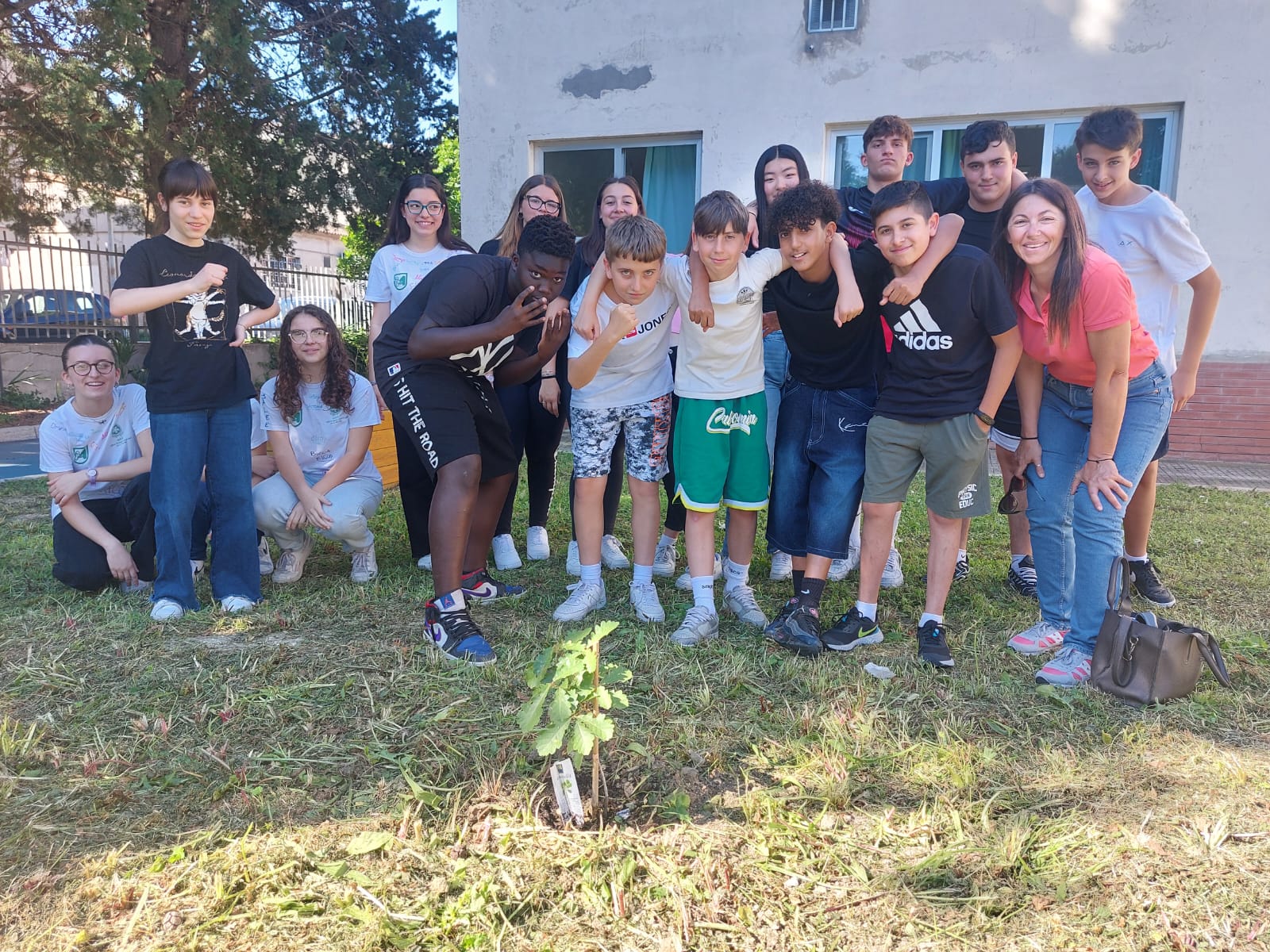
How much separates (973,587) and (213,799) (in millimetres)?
3279

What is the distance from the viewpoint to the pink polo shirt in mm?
2857

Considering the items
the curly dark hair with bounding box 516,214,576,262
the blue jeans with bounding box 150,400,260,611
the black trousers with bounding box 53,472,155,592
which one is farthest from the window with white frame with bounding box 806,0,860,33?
the black trousers with bounding box 53,472,155,592

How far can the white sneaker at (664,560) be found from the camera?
430 cm

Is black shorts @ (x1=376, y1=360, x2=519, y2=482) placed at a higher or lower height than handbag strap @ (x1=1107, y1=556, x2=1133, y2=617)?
higher

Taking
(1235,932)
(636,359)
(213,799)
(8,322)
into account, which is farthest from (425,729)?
(8,322)

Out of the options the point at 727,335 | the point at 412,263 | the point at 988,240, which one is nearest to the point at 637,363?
the point at 727,335

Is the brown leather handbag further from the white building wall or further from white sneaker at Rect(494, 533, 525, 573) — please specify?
the white building wall

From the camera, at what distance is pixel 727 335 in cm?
338

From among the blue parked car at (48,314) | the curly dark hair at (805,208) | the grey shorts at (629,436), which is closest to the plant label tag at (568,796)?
the grey shorts at (629,436)

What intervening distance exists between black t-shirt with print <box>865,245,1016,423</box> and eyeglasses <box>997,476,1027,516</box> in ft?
1.52

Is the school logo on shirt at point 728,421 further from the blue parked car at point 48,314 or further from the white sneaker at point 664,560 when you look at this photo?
the blue parked car at point 48,314

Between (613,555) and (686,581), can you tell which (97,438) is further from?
(686,581)

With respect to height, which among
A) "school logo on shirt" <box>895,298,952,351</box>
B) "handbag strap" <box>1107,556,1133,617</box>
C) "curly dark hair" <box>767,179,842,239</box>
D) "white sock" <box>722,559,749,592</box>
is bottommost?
"white sock" <box>722,559,749,592</box>

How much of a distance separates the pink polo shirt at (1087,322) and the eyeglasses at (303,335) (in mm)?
3072
